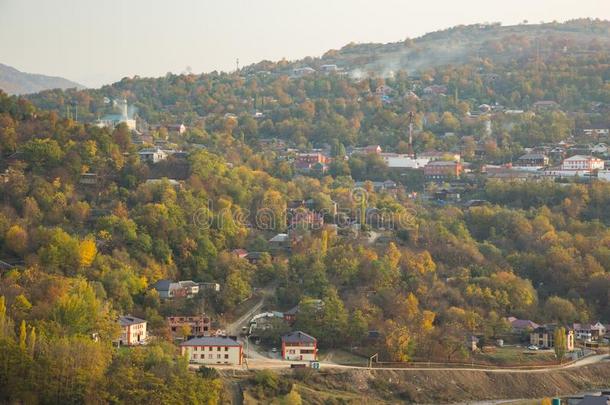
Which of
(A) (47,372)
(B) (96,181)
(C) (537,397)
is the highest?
(B) (96,181)

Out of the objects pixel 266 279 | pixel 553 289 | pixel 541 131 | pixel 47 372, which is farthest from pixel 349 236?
pixel 541 131

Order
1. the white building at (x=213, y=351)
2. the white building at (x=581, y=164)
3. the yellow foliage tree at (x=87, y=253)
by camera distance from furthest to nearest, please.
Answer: the white building at (x=581, y=164) < the yellow foliage tree at (x=87, y=253) < the white building at (x=213, y=351)

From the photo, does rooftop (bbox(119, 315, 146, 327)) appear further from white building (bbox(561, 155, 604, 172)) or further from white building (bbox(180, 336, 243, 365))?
white building (bbox(561, 155, 604, 172))

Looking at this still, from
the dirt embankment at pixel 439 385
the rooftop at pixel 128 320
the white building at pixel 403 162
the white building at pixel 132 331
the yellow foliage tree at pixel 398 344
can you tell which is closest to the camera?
the dirt embankment at pixel 439 385

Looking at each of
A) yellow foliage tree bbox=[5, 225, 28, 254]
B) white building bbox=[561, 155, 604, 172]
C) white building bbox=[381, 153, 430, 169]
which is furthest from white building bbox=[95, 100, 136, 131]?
white building bbox=[561, 155, 604, 172]

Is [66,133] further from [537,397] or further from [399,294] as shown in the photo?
[537,397]

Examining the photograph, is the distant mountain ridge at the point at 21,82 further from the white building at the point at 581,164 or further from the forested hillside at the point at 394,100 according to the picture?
the white building at the point at 581,164

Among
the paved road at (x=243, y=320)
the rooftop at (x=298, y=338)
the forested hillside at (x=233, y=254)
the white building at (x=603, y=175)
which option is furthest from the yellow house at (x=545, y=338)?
the white building at (x=603, y=175)
